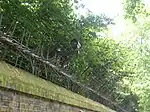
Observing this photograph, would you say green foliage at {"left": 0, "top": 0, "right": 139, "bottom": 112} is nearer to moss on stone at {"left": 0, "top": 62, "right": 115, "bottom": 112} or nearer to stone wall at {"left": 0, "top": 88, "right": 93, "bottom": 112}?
moss on stone at {"left": 0, "top": 62, "right": 115, "bottom": 112}

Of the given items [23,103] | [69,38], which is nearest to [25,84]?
[23,103]

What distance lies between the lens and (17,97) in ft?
18.7

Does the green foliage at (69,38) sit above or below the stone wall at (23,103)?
above

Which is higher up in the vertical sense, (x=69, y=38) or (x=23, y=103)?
(x=69, y=38)

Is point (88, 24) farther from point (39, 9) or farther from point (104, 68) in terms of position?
point (39, 9)

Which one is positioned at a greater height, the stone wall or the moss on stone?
the moss on stone

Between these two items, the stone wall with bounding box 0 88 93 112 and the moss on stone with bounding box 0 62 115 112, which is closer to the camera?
the stone wall with bounding box 0 88 93 112

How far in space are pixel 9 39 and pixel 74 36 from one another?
7.56 metres

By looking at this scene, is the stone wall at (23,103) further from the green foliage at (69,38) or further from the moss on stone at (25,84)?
the green foliage at (69,38)

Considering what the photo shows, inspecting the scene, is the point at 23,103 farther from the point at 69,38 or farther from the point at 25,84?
the point at 69,38

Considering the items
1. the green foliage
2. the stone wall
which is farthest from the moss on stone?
the green foliage

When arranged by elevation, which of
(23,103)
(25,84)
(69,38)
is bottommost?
(23,103)

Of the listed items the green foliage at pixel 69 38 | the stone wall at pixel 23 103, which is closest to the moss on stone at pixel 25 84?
the stone wall at pixel 23 103

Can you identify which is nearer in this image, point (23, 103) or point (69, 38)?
point (23, 103)
